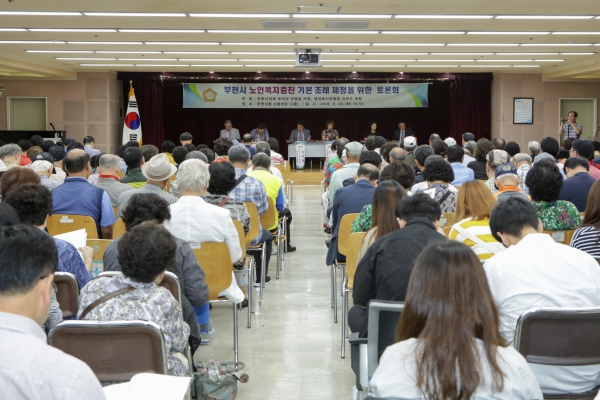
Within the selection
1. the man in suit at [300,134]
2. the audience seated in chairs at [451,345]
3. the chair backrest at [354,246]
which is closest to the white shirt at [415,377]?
the audience seated in chairs at [451,345]

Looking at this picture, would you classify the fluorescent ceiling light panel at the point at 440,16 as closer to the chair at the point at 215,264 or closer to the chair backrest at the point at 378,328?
the chair at the point at 215,264

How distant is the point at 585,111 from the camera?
1847cm

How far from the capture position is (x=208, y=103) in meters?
18.5

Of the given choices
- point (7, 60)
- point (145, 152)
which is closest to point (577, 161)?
point (145, 152)

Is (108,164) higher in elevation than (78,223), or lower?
higher

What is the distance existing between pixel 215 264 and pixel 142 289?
4.49 feet

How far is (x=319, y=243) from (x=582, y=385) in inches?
243

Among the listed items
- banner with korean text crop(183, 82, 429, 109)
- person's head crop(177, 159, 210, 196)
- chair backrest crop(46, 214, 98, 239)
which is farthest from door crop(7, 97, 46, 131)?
person's head crop(177, 159, 210, 196)

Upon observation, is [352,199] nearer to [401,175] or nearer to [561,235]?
[401,175]

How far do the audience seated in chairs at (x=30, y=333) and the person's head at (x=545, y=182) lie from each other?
3597mm

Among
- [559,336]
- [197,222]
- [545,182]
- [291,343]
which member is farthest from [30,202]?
[545,182]

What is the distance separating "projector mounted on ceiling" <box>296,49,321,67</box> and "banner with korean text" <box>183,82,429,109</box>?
6346mm

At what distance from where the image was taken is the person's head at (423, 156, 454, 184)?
521cm

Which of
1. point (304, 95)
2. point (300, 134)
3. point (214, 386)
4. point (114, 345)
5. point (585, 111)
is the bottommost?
point (214, 386)
